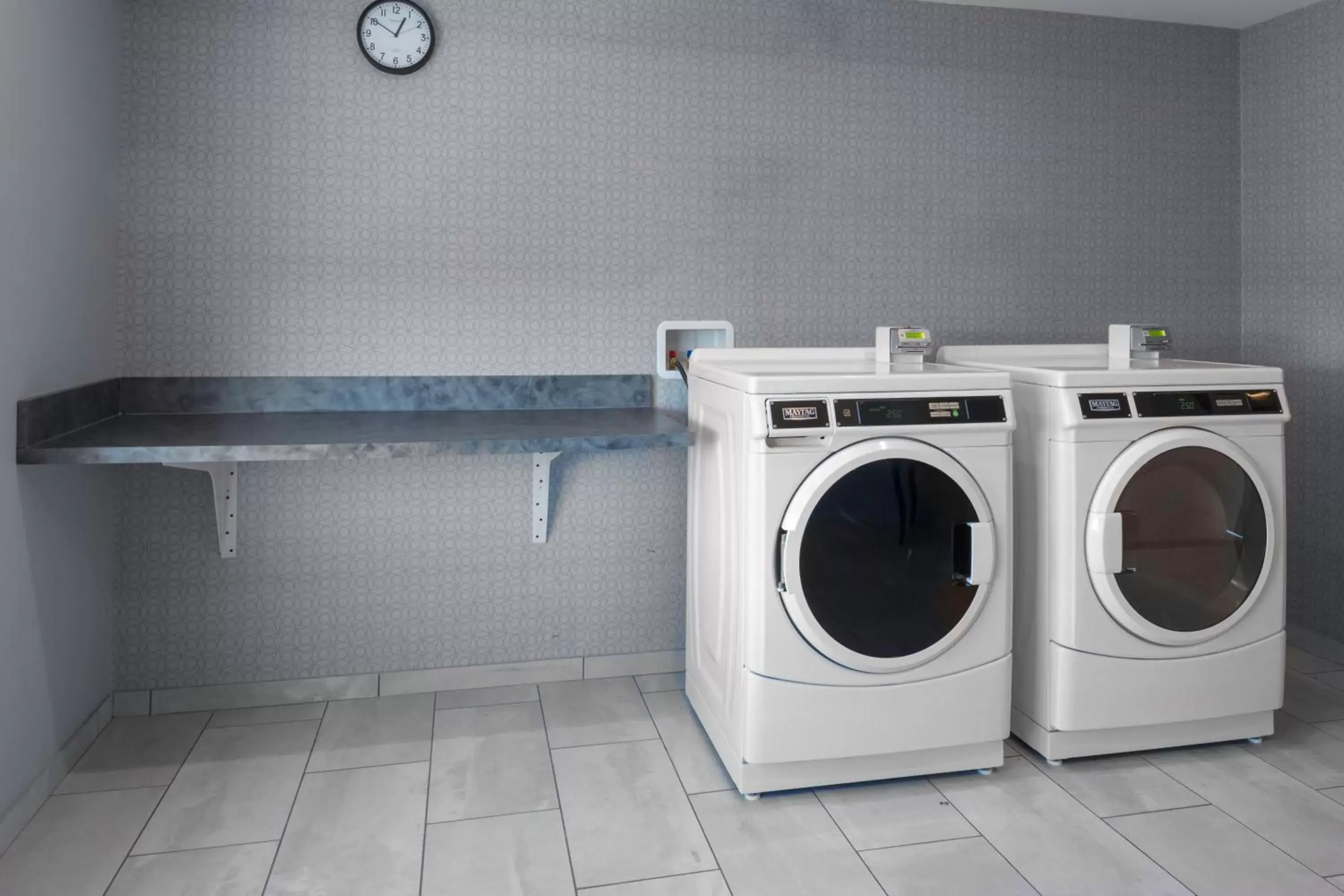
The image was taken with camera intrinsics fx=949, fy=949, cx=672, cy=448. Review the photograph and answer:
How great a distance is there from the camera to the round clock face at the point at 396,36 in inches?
104

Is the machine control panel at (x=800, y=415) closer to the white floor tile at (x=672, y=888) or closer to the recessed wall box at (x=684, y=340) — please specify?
the recessed wall box at (x=684, y=340)

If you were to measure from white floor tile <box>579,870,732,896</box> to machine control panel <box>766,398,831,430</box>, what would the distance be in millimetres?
932

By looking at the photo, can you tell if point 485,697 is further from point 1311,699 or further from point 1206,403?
point 1311,699

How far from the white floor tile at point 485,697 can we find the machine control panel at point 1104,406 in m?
1.70

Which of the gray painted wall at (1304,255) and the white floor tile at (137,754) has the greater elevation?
the gray painted wall at (1304,255)

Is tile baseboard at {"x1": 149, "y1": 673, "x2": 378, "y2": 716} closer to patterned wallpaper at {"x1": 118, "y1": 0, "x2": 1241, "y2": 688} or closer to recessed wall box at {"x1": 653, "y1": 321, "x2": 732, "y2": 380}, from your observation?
patterned wallpaper at {"x1": 118, "y1": 0, "x2": 1241, "y2": 688}

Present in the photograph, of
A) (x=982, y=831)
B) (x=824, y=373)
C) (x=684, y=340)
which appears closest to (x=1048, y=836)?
(x=982, y=831)

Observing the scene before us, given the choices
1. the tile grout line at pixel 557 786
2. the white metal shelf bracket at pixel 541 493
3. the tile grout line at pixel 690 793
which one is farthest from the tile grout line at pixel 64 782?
the tile grout line at pixel 690 793

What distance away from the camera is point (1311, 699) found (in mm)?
2754

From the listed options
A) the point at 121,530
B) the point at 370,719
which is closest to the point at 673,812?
the point at 370,719

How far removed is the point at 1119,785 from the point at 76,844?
2.31 metres

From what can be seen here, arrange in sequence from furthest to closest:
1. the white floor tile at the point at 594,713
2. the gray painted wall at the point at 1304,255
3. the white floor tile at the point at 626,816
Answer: the gray painted wall at the point at 1304,255 < the white floor tile at the point at 594,713 < the white floor tile at the point at 626,816

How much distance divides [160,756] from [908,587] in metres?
1.89

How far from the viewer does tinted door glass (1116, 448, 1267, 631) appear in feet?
7.61
